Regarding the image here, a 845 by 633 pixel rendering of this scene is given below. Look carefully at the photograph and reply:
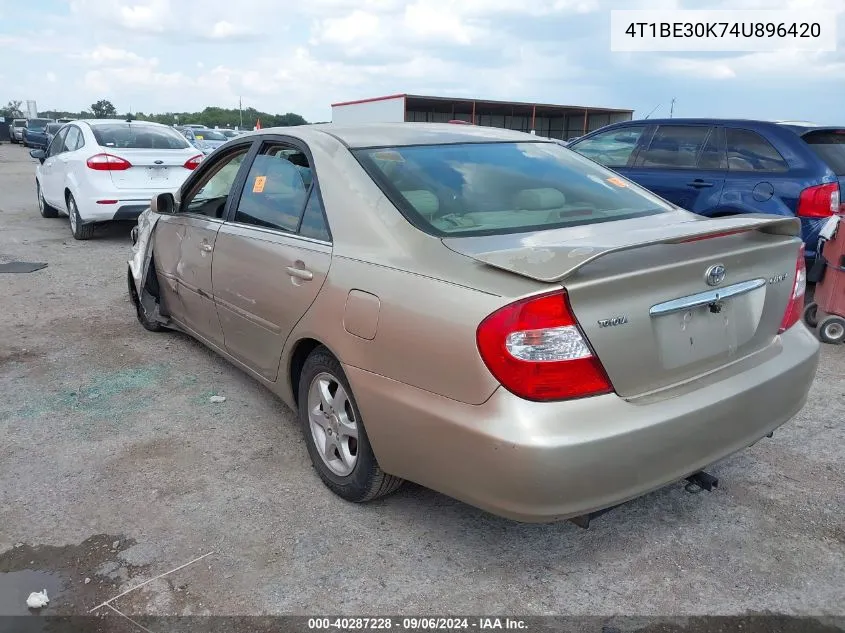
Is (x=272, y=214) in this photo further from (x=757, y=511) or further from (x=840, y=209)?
(x=840, y=209)

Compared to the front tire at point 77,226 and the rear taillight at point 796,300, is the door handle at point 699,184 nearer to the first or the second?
the rear taillight at point 796,300

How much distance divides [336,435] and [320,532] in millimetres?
412

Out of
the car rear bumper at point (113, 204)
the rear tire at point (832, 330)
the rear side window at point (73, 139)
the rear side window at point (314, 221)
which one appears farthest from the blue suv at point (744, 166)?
the rear side window at point (73, 139)

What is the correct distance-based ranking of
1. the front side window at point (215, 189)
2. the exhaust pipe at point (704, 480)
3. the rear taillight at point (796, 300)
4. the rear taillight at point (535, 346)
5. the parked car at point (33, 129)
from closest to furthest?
1. the rear taillight at point (535, 346)
2. the exhaust pipe at point (704, 480)
3. the rear taillight at point (796, 300)
4. the front side window at point (215, 189)
5. the parked car at point (33, 129)

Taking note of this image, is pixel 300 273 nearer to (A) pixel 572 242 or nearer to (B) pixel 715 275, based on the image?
(A) pixel 572 242

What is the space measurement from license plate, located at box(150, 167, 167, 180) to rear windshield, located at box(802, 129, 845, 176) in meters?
7.27

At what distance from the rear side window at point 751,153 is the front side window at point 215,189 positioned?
14.3 ft

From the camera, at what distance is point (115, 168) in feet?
28.4

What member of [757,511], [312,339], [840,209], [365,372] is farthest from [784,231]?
[840,209]

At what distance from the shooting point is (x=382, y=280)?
254 centimetres

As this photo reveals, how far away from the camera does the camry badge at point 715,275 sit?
2371 millimetres

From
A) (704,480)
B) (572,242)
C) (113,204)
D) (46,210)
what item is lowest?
(46,210)

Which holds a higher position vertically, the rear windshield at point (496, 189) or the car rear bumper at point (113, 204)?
the rear windshield at point (496, 189)

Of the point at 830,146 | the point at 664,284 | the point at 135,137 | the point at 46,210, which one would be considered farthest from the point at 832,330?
the point at 46,210
